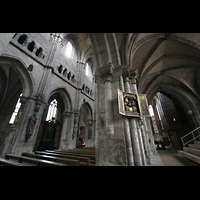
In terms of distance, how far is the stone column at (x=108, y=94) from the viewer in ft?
12.1

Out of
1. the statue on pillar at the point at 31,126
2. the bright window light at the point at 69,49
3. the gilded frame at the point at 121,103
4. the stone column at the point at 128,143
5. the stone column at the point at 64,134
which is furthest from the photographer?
the bright window light at the point at 69,49

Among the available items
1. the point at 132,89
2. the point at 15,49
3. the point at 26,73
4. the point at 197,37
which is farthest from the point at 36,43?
the point at 197,37

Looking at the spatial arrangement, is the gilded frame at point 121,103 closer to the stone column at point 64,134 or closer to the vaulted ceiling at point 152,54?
the vaulted ceiling at point 152,54

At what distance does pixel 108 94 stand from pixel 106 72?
1238 millimetres

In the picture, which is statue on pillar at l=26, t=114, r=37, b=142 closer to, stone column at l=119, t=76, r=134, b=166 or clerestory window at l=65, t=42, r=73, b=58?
stone column at l=119, t=76, r=134, b=166

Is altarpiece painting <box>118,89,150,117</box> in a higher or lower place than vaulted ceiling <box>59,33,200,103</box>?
lower

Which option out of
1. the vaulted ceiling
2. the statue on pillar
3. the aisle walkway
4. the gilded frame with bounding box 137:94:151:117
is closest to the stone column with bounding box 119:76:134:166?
the gilded frame with bounding box 137:94:151:117

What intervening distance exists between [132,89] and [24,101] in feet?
26.4

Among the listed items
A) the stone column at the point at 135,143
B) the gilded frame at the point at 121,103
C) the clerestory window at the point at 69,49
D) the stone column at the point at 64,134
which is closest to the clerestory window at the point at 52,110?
the stone column at the point at 64,134

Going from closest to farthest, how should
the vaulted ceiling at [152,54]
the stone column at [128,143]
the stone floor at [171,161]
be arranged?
the stone column at [128,143] → the stone floor at [171,161] → the vaulted ceiling at [152,54]

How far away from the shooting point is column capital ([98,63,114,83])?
15.2 feet

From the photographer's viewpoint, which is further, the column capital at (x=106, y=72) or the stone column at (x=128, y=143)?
the column capital at (x=106, y=72)

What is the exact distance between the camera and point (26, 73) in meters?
7.54
